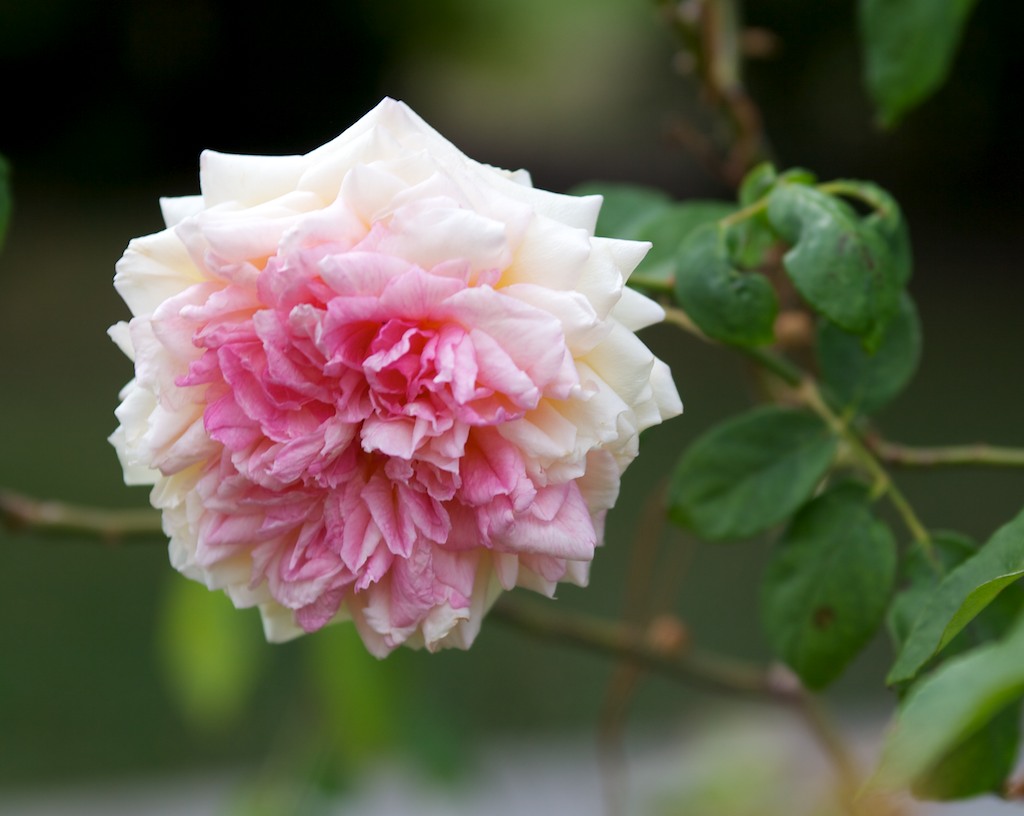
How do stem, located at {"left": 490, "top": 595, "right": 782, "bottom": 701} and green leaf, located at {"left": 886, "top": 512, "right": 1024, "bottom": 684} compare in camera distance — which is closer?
green leaf, located at {"left": 886, "top": 512, "right": 1024, "bottom": 684}

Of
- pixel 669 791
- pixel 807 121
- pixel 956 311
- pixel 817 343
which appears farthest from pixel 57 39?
pixel 817 343

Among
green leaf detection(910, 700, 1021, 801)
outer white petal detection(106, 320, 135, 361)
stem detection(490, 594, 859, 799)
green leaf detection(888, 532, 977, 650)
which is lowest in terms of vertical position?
stem detection(490, 594, 859, 799)

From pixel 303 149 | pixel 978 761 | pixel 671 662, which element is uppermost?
pixel 978 761

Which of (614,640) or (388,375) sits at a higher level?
(388,375)

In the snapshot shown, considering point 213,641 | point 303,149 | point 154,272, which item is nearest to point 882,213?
point 154,272

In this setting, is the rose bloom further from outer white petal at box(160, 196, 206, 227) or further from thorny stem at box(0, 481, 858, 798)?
thorny stem at box(0, 481, 858, 798)

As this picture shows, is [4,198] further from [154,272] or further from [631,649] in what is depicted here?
[631,649]

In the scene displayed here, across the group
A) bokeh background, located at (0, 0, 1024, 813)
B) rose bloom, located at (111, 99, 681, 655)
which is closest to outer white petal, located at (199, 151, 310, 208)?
rose bloom, located at (111, 99, 681, 655)
